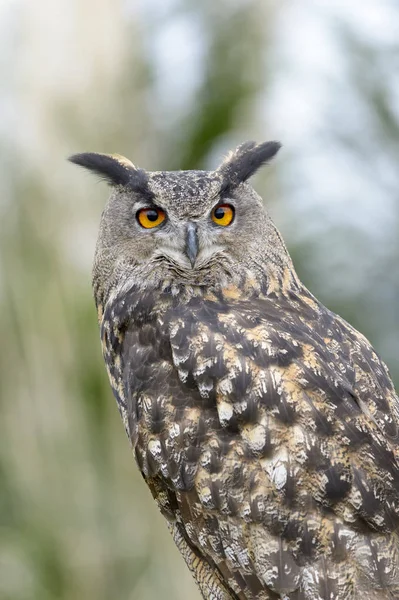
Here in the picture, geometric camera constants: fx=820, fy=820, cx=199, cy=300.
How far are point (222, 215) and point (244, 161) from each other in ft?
1.15

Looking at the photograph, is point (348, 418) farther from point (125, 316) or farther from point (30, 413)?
point (30, 413)

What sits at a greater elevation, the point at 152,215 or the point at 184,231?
the point at 152,215

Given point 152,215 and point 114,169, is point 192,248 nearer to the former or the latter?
point 152,215

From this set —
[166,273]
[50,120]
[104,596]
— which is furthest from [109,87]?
[166,273]

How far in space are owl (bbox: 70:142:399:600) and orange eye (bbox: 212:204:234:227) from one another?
0.25ft

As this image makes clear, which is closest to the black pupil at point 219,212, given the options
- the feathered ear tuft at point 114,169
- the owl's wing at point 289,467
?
the feathered ear tuft at point 114,169

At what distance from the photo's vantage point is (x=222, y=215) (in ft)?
11.7

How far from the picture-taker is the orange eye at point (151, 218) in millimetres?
3551

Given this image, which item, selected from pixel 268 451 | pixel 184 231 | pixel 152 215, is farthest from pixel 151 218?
pixel 268 451

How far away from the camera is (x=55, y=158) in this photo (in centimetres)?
909

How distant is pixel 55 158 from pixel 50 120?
493 mm

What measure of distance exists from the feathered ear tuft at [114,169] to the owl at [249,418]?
0.19m

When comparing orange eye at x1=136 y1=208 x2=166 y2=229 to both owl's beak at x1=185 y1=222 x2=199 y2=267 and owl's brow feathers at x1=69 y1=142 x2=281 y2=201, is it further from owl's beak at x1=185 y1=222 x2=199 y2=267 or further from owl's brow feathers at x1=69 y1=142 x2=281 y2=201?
owl's beak at x1=185 y1=222 x2=199 y2=267

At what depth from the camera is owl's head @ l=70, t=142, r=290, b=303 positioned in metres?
3.42
